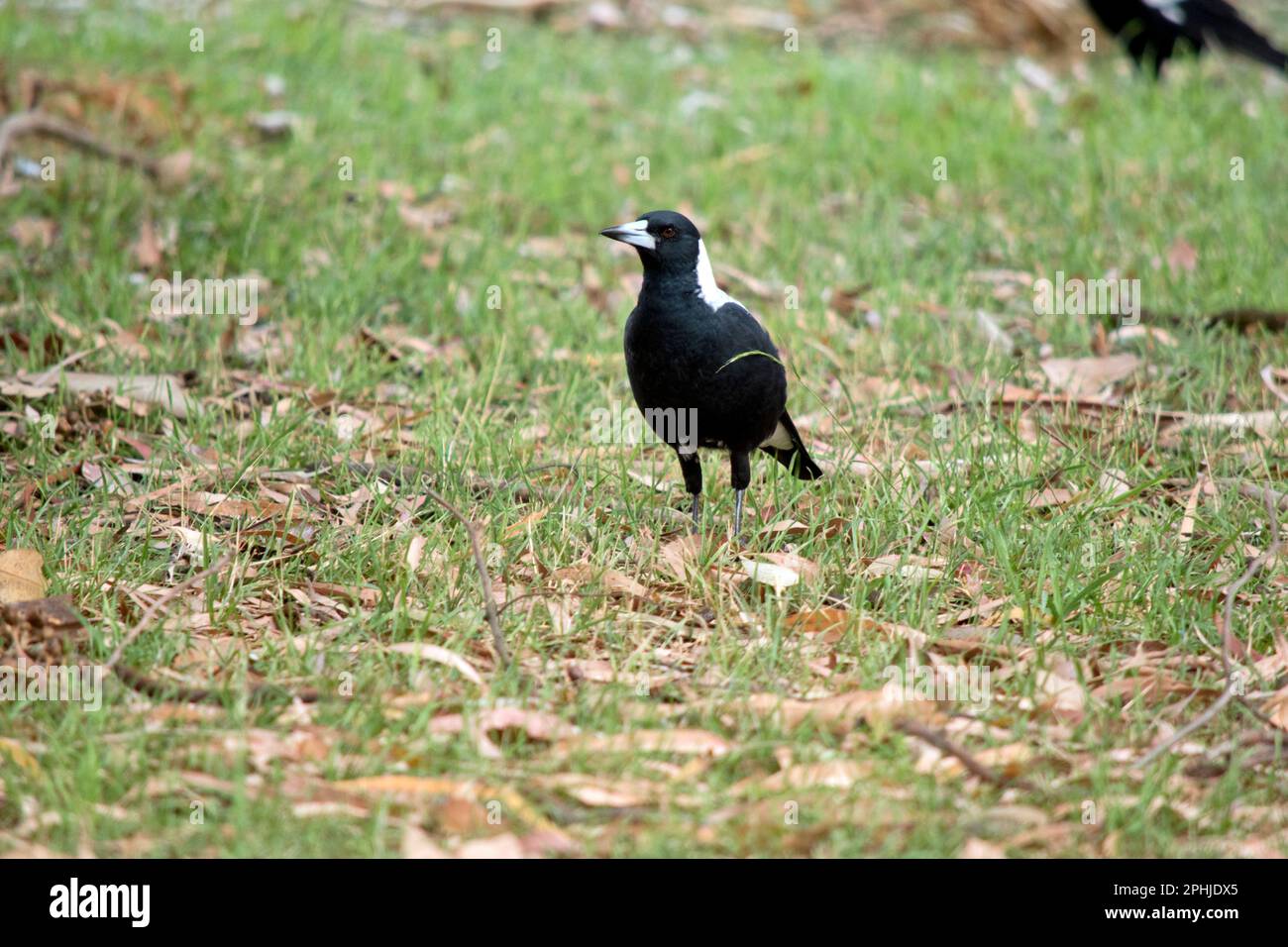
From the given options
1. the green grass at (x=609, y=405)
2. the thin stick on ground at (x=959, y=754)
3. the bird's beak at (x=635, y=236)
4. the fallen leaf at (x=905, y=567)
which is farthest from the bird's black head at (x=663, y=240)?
the thin stick on ground at (x=959, y=754)

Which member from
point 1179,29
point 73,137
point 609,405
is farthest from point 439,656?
point 1179,29

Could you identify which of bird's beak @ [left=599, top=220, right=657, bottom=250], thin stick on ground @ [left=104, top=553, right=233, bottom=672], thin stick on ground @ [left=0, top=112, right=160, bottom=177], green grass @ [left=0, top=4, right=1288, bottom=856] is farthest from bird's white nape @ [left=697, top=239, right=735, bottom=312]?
thin stick on ground @ [left=0, top=112, right=160, bottom=177]

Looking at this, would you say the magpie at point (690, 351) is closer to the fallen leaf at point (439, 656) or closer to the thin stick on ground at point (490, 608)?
the thin stick on ground at point (490, 608)

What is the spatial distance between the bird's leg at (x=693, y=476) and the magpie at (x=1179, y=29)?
16.4 ft

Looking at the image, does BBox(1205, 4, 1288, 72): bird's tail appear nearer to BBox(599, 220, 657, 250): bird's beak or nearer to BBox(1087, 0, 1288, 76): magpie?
BBox(1087, 0, 1288, 76): magpie

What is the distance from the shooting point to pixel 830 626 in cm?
324

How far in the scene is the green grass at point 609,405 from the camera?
2.60 m

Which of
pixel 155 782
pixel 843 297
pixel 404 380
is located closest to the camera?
pixel 155 782

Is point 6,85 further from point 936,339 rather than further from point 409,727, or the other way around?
point 409,727

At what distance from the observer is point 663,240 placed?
3.71 meters

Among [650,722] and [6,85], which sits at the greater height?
[6,85]

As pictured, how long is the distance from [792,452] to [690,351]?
0.61 meters
